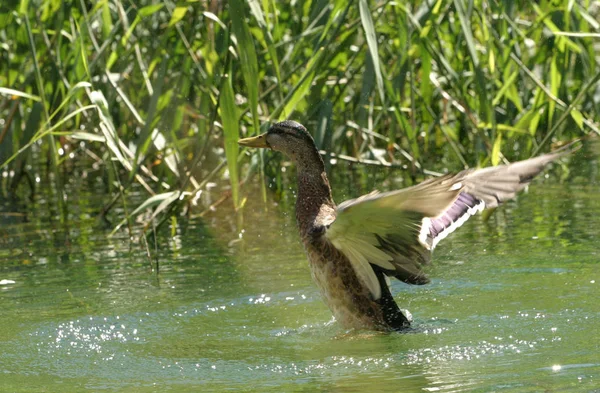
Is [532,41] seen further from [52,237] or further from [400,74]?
[52,237]

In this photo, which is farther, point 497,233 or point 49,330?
point 497,233

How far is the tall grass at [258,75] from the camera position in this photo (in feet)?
19.7

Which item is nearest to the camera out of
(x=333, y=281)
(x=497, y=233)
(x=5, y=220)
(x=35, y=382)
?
(x=35, y=382)

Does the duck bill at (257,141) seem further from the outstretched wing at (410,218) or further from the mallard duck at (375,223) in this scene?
the outstretched wing at (410,218)

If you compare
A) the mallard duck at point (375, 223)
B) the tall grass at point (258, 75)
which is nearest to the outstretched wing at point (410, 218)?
the mallard duck at point (375, 223)

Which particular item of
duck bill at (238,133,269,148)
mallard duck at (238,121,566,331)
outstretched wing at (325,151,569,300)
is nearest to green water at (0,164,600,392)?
mallard duck at (238,121,566,331)

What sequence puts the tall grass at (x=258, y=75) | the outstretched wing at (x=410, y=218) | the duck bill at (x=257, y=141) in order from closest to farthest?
the outstretched wing at (x=410, y=218) < the duck bill at (x=257, y=141) < the tall grass at (x=258, y=75)

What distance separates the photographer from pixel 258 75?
6113mm

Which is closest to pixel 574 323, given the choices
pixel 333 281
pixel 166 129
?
pixel 333 281

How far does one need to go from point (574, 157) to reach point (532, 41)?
4.22 feet

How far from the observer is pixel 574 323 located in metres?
5.07

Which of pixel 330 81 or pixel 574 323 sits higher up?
pixel 330 81

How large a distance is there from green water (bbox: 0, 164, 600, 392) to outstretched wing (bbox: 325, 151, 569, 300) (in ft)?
1.10

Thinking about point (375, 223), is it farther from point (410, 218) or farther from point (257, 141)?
point (257, 141)
